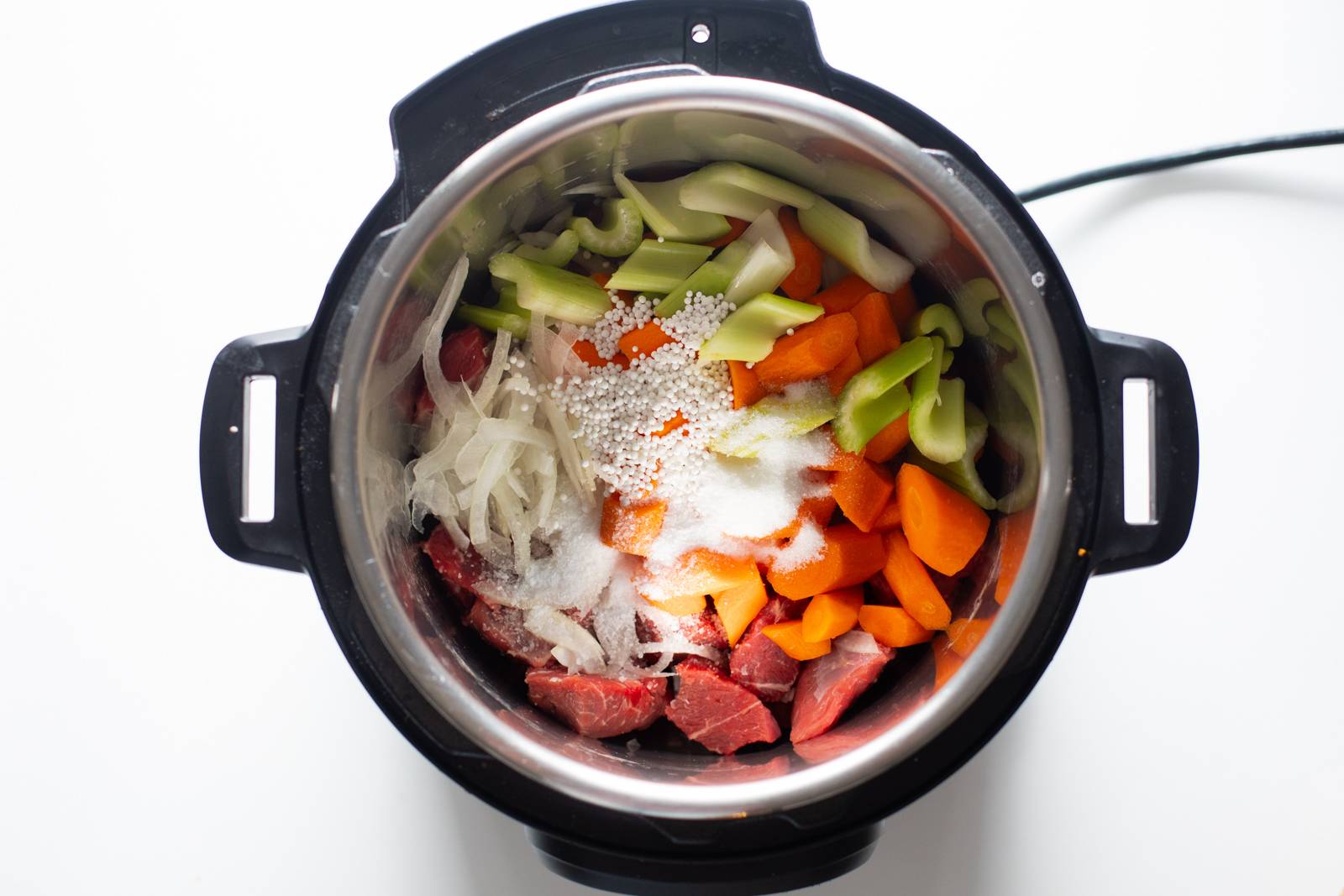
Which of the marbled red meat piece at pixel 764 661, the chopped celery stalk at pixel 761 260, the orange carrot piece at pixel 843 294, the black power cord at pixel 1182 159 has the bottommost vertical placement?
the marbled red meat piece at pixel 764 661

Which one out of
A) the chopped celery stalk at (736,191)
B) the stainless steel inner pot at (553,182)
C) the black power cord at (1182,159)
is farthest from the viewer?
the black power cord at (1182,159)

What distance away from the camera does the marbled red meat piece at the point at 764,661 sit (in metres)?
0.95

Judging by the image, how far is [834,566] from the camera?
94 cm

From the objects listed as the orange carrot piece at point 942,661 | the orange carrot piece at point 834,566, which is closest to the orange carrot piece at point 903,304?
the orange carrot piece at point 834,566

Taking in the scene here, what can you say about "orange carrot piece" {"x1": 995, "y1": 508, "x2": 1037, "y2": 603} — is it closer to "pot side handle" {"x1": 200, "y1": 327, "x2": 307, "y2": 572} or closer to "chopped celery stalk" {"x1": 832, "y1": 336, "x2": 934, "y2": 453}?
"chopped celery stalk" {"x1": 832, "y1": 336, "x2": 934, "y2": 453}

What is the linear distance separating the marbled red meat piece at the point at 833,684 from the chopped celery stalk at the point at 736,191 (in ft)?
1.43

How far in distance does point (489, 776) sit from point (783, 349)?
483 millimetres

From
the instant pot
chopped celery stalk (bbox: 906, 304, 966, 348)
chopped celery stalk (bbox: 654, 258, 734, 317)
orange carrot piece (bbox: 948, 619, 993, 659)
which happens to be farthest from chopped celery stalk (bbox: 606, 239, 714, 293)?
orange carrot piece (bbox: 948, 619, 993, 659)

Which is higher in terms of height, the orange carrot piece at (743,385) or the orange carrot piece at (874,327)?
the orange carrot piece at (874,327)

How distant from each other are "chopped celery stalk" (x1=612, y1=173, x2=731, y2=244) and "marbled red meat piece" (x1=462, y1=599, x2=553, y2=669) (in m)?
0.41

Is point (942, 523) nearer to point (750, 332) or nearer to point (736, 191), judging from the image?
point (750, 332)

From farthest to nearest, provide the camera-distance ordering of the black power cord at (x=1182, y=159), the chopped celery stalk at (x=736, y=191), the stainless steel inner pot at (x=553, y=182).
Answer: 1. the black power cord at (x=1182, y=159)
2. the chopped celery stalk at (x=736, y=191)
3. the stainless steel inner pot at (x=553, y=182)

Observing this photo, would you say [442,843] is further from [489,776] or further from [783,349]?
[783,349]

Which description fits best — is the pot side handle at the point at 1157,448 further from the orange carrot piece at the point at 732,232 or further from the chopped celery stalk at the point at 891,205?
the orange carrot piece at the point at 732,232
